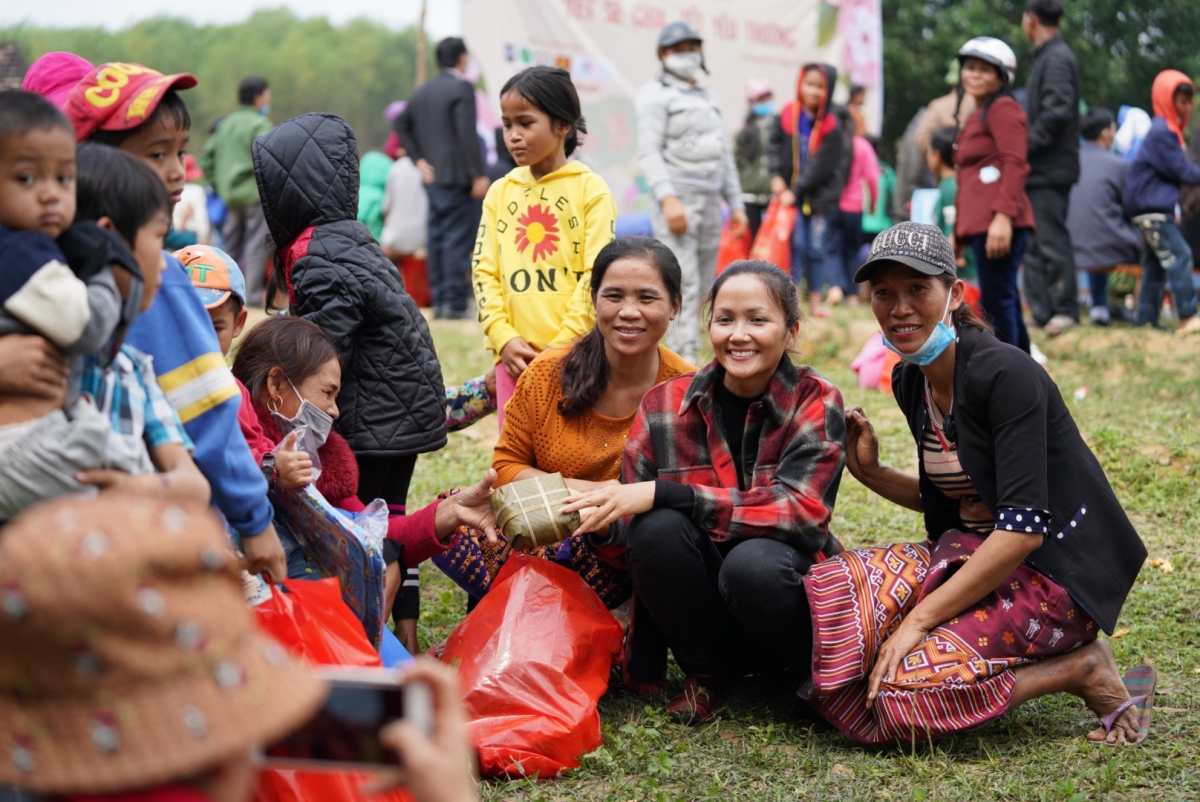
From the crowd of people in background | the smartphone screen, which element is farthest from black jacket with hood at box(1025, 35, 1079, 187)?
the smartphone screen

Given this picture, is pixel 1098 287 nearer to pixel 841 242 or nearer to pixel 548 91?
pixel 841 242

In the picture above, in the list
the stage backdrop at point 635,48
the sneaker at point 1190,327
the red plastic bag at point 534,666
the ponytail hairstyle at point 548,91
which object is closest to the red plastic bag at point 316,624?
the red plastic bag at point 534,666

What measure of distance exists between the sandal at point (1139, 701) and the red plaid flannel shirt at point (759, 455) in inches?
33.1

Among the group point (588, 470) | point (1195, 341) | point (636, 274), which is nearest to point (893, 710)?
point (588, 470)

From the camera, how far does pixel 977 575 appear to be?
3.05 metres

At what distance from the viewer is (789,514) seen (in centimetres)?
328

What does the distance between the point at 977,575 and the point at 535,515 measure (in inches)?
44.4

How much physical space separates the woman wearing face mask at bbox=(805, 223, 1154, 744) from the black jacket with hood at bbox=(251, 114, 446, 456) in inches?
52.6

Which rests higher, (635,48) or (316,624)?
(635,48)

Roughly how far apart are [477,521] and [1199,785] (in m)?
1.96

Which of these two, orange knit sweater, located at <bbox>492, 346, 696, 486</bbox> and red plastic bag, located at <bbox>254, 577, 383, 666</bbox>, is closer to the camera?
red plastic bag, located at <bbox>254, 577, 383, 666</bbox>

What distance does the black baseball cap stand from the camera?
3166 mm

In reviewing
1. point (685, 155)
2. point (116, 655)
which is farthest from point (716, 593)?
point (685, 155)

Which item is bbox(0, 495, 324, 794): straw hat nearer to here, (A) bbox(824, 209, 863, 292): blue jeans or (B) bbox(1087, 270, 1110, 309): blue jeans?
(B) bbox(1087, 270, 1110, 309): blue jeans
